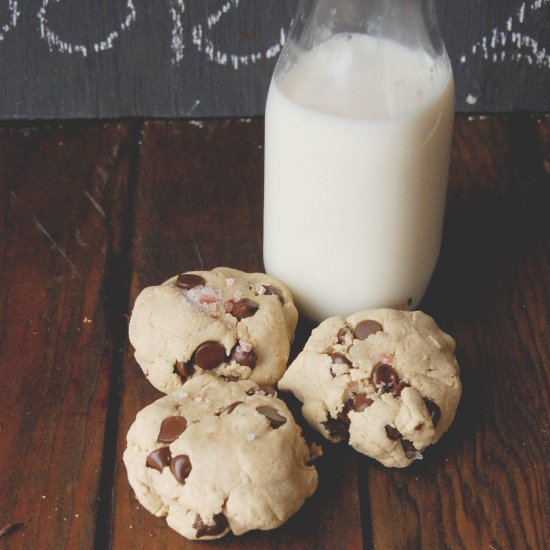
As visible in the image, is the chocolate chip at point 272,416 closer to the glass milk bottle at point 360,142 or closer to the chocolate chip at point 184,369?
the chocolate chip at point 184,369

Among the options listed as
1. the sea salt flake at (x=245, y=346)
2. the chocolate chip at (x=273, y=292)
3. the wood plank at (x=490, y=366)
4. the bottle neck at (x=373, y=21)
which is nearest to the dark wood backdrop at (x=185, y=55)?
the wood plank at (x=490, y=366)

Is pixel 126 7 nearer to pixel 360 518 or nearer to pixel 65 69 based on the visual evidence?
pixel 65 69

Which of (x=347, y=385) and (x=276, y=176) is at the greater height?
(x=276, y=176)

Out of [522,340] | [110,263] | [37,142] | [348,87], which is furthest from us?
[37,142]

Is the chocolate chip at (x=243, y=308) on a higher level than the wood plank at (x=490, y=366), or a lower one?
higher

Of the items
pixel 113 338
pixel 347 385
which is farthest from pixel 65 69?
pixel 347 385

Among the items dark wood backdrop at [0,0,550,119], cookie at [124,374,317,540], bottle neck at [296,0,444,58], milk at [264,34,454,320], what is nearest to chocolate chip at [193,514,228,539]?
cookie at [124,374,317,540]

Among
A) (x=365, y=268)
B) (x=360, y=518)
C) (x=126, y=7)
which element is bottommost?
(x=360, y=518)
